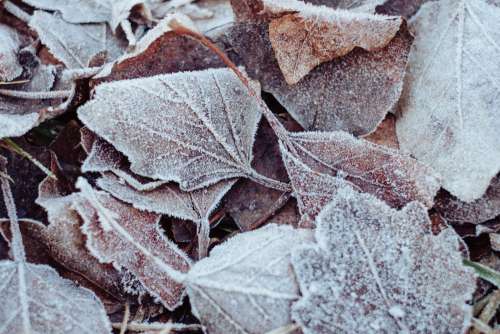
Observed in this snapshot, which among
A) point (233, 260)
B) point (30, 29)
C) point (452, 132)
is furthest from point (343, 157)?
point (30, 29)

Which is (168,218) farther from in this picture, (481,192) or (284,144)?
(481,192)

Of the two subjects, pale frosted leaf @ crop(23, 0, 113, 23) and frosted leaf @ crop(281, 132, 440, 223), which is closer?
frosted leaf @ crop(281, 132, 440, 223)

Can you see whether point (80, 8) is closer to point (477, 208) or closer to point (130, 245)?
point (130, 245)

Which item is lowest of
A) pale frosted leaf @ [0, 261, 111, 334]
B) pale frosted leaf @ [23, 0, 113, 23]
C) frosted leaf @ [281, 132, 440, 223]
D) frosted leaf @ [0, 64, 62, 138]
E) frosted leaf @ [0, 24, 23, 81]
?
pale frosted leaf @ [0, 261, 111, 334]

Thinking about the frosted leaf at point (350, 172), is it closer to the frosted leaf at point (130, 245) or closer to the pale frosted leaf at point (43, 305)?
the frosted leaf at point (130, 245)

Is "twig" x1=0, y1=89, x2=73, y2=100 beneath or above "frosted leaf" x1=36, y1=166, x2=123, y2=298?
above

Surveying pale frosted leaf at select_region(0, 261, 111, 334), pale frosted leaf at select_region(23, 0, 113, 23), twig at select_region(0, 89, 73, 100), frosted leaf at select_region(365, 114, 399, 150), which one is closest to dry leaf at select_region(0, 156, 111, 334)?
pale frosted leaf at select_region(0, 261, 111, 334)

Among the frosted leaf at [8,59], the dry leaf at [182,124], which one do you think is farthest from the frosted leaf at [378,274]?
the frosted leaf at [8,59]

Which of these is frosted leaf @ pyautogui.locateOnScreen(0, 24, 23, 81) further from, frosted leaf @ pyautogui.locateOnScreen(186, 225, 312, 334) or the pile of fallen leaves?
frosted leaf @ pyautogui.locateOnScreen(186, 225, 312, 334)
